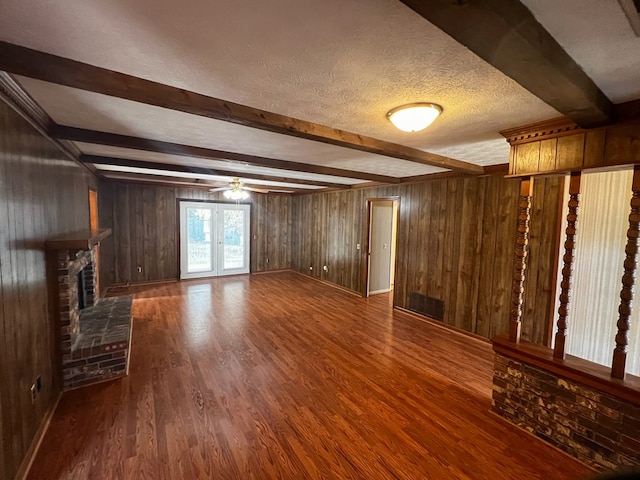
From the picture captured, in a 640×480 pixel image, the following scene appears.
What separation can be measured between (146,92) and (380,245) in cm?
523

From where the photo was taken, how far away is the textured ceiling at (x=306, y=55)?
3.44 ft

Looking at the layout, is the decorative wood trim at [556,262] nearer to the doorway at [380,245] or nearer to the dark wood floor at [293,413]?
the dark wood floor at [293,413]

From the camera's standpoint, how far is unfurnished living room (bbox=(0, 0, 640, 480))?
118cm

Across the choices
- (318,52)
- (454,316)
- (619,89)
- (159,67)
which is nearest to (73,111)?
(159,67)

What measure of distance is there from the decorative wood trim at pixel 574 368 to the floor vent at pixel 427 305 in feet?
6.57

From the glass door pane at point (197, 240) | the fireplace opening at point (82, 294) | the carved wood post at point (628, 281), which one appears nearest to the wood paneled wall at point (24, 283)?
the fireplace opening at point (82, 294)

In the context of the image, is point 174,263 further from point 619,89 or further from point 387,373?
point 619,89

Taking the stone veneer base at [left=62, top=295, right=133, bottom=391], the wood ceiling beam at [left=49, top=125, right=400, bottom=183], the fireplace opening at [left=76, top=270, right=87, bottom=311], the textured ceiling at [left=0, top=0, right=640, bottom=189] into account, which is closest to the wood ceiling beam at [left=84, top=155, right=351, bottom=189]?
the wood ceiling beam at [left=49, top=125, right=400, bottom=183]

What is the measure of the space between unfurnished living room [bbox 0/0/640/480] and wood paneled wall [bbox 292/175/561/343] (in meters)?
0.03

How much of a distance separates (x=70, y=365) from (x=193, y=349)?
1.13 m

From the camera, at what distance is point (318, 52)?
130cm

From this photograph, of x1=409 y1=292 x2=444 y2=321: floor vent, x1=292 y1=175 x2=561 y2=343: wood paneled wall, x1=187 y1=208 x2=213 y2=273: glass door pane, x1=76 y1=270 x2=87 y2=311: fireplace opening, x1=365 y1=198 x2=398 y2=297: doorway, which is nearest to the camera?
x1=292 y1=175 x2=561 y2=343: wood paneled wall

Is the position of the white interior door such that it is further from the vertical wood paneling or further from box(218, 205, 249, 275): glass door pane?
box(218, 205, 249, 275): glass door pane

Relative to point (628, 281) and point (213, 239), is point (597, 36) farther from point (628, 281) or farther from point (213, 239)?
point (213, 239)
